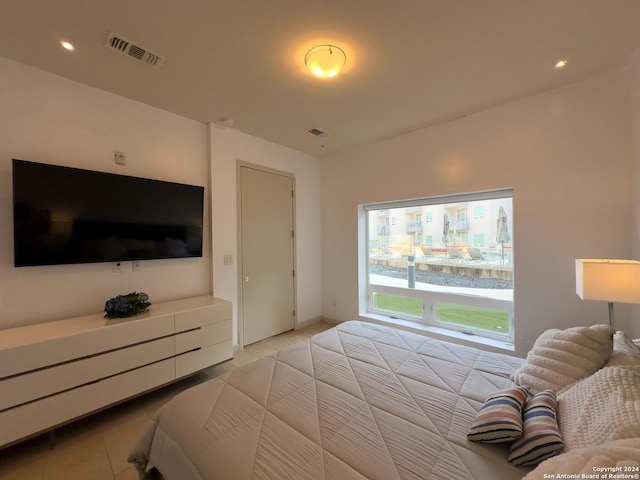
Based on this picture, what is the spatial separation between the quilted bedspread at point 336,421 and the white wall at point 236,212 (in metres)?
1.58

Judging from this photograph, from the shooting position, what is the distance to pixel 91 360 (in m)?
1.79

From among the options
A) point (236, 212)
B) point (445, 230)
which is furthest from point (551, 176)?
point (236, 212)

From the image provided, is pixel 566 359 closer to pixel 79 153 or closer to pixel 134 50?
pixel 134 50

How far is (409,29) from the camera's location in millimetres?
1634

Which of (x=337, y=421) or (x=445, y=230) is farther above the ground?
(x=445, y=230)

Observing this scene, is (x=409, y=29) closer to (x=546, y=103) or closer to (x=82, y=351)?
(x=546, y=103)

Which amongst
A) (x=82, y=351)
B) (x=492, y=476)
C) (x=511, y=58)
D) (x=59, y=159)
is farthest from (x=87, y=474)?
(x=511, y=58)

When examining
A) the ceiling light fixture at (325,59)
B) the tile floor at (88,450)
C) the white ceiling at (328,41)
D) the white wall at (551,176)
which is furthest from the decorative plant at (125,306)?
the white wall at (551,176)

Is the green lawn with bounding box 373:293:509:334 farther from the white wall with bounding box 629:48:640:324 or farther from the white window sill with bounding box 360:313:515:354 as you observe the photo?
the white wall with bounding box 629:48:640:324

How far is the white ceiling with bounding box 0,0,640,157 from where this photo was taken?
4.89 feet

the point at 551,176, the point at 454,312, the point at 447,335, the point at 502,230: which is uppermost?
the point at 551,176

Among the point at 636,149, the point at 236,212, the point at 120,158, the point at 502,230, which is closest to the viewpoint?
the point at 636,149

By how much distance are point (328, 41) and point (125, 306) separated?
2507mm

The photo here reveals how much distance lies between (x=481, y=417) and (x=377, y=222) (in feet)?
9.83
